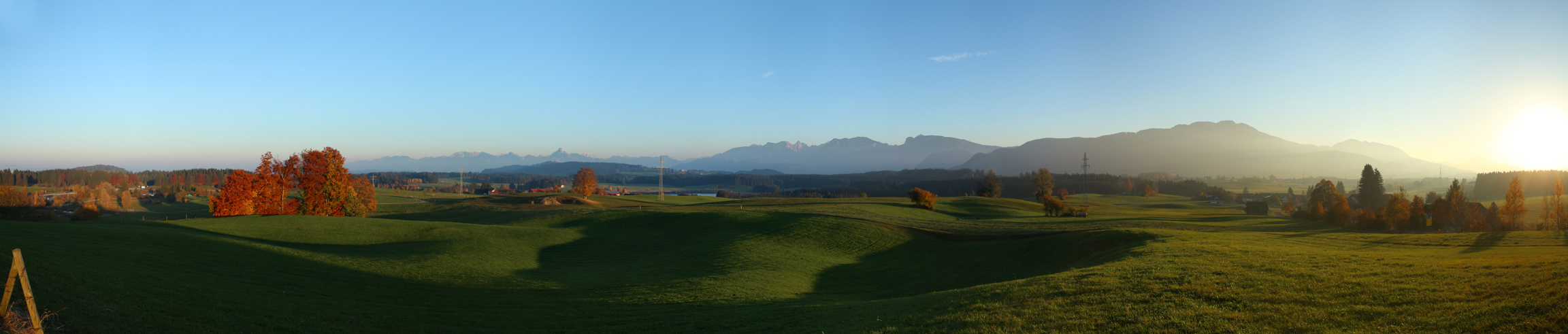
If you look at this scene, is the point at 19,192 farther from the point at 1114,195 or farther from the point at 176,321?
the point at 1114,195

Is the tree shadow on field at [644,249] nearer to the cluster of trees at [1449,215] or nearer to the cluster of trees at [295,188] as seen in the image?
the cluster of trees at [295,188]

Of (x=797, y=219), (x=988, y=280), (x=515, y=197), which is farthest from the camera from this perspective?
(x=515, y=197)

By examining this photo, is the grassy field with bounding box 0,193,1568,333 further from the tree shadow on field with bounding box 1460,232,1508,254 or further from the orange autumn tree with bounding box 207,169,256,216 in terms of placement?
the orange autumn tree with bounding box 207,169,256,216

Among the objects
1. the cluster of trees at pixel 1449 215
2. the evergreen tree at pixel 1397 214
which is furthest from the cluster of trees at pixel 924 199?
the evergreen tree at pixel 1397 214

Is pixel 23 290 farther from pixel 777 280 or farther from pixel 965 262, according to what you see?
pixel 965 262

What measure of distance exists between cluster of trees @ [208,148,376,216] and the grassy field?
14.6m

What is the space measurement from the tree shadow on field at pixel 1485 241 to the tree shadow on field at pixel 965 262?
10761 mm

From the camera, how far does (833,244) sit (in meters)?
39.2

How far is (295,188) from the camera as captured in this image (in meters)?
57.9

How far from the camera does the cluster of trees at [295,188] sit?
5453 centimetres

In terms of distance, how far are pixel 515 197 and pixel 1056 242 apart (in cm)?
8061

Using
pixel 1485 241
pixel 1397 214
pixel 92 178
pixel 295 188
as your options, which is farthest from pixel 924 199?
pixel 92 178

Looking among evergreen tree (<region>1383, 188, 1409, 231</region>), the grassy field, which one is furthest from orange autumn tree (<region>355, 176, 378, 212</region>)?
evergreen tree (<region>1383, 188, 1409, 231</region>)

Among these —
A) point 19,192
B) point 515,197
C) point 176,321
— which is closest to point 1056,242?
point 176,321
